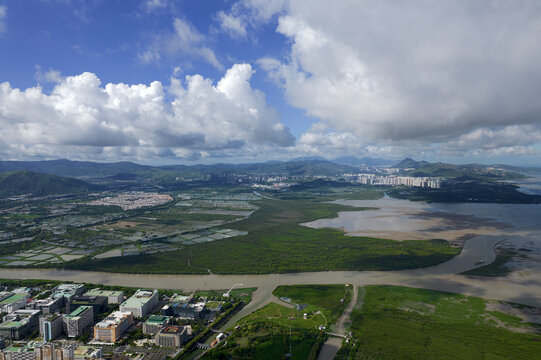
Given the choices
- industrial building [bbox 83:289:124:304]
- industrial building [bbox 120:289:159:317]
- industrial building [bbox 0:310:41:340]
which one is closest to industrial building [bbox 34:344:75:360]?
industrial building [bbox 0:310:41:340]

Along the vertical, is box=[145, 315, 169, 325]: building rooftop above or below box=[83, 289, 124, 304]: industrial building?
above

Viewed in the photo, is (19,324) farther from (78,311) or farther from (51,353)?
(51,353)

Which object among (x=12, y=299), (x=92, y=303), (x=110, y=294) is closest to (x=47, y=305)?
(x=92, y=303)

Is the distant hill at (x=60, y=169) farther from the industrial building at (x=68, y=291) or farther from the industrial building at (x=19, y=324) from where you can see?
the industrial building at (x=19, y=324)

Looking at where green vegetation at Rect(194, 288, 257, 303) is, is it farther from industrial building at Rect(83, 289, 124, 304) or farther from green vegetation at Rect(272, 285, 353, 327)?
industrial building at Rect(83, 289, 124, 304)

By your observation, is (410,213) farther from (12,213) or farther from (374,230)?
(12,213)

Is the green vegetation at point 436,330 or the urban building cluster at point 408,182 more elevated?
the urban building cluster at point 408,182

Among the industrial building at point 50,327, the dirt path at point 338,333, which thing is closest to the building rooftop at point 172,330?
the industrial building at point 50,327
